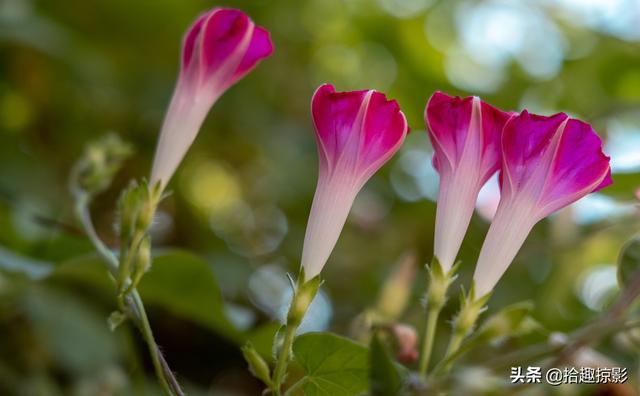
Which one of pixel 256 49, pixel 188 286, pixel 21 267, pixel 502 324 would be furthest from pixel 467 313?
pixel 21 267

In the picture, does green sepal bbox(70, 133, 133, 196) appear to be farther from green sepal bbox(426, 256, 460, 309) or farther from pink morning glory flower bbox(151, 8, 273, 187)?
green sepal bbox(426, 256, 460, 309)

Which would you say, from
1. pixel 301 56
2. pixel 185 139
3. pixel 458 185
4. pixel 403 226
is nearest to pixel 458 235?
pixel 458 185

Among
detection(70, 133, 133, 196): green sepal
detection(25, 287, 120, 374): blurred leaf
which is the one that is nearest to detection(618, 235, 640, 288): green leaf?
detection(70, 133, 133, 196): green sepal

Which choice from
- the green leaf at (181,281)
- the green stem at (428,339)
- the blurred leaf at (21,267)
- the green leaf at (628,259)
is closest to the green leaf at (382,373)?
the green stem at (428,339)

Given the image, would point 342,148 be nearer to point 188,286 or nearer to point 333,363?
point 333,363

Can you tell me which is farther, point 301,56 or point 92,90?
point 301,56

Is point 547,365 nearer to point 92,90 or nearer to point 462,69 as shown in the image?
point 92,90
